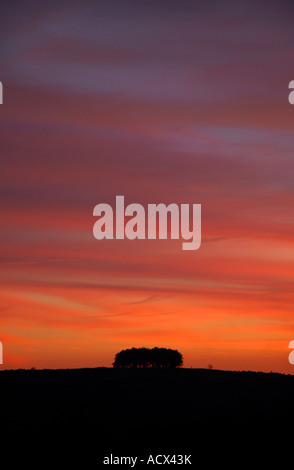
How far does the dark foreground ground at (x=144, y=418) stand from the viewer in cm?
3788

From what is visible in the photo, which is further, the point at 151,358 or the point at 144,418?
the point at 151,358

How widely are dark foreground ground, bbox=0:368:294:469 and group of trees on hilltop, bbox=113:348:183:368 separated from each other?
43.4 ft

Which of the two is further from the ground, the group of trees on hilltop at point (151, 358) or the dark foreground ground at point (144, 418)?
the group of trees on hilltop at point (151, 358)

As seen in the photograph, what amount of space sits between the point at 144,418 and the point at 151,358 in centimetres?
2427

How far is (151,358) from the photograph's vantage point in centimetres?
6638

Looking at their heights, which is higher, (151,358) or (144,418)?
(151,358)

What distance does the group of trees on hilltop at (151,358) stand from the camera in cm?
6644

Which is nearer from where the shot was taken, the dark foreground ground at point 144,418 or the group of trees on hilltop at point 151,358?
the dark foreground ground at point 144,418

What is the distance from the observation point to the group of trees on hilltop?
66438 mm

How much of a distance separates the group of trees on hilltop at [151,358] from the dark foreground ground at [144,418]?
1323cm

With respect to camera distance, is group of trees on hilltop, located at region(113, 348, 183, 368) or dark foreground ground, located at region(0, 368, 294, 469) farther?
group of trees on hilltop, located at region(113, 348, 183, 368)
